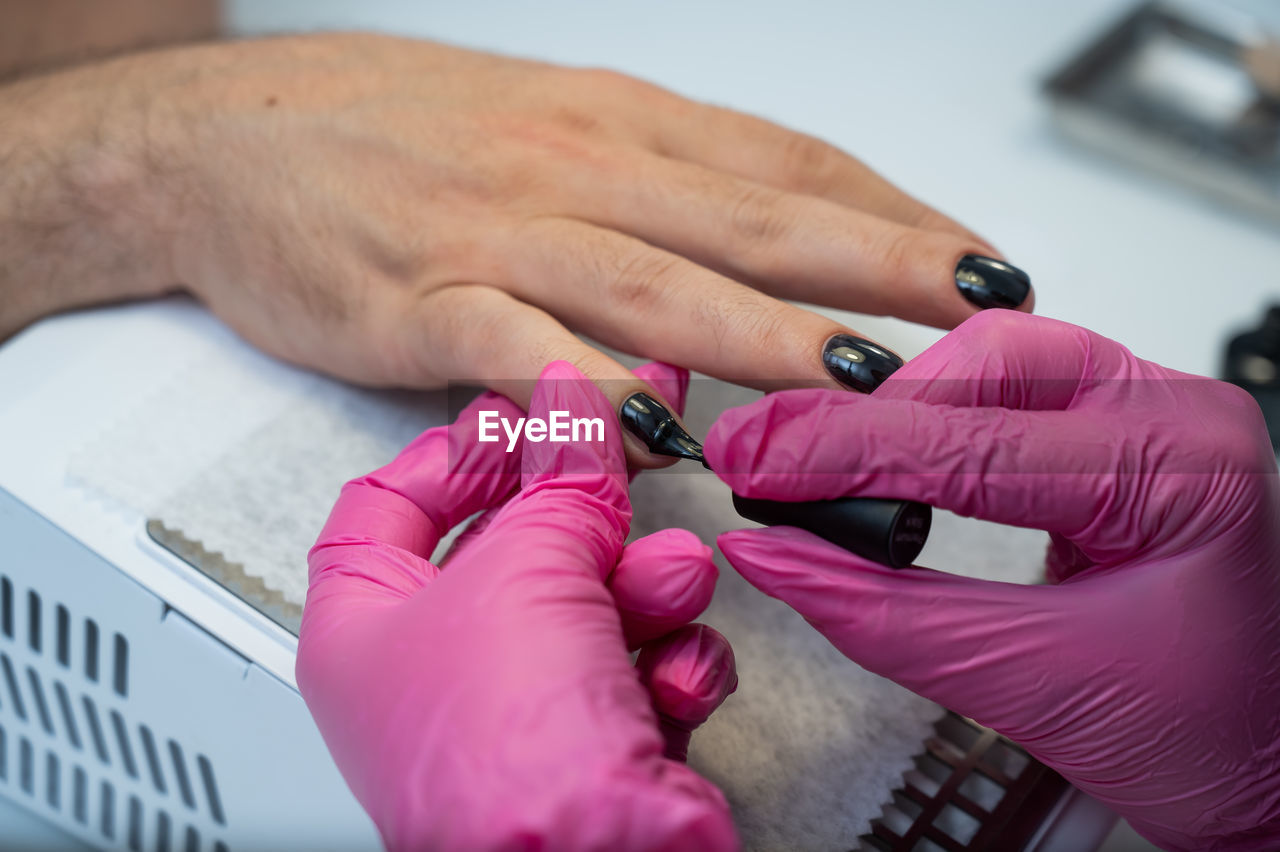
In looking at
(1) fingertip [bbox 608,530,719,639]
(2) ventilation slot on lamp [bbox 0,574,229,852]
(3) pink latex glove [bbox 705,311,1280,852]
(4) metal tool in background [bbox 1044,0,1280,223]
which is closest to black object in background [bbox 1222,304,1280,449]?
(4) metal tool in background [bbox 1044,0,1280,223]

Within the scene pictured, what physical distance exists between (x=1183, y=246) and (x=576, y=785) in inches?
46.7

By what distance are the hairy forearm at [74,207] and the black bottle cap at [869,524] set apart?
75cm

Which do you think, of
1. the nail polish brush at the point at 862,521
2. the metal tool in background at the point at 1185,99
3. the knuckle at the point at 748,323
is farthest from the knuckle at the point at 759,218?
the metal tool in background at the point at 1185,99

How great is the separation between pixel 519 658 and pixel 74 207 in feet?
2.66

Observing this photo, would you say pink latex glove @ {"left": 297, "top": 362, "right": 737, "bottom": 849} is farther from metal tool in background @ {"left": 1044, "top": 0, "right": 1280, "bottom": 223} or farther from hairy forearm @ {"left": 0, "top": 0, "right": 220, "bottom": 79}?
metal tool in background @ {"left": 1044, "top": 0, "right": 1280, "bottom": 223}

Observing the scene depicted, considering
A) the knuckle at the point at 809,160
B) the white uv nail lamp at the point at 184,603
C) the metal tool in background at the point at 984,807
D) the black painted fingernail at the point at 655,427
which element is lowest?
the white uv nail lamp at the point at 184,603

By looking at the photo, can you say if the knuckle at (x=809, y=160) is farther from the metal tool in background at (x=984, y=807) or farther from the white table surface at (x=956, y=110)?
the metal tool in background at (x=984, y=807)

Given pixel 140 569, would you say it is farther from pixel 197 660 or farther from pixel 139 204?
pixel 139 204

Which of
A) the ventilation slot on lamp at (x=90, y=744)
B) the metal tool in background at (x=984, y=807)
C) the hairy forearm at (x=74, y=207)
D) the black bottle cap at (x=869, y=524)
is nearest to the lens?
the black bottle cap at (x=869, y=524)

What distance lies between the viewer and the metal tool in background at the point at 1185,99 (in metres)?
1.31

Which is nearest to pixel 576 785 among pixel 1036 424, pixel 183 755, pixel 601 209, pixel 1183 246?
pixel 1036 424

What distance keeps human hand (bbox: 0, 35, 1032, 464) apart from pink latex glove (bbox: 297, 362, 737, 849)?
108mm

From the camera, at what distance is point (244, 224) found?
985 mm

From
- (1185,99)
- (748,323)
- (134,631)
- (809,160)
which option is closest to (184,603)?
(134,631)
